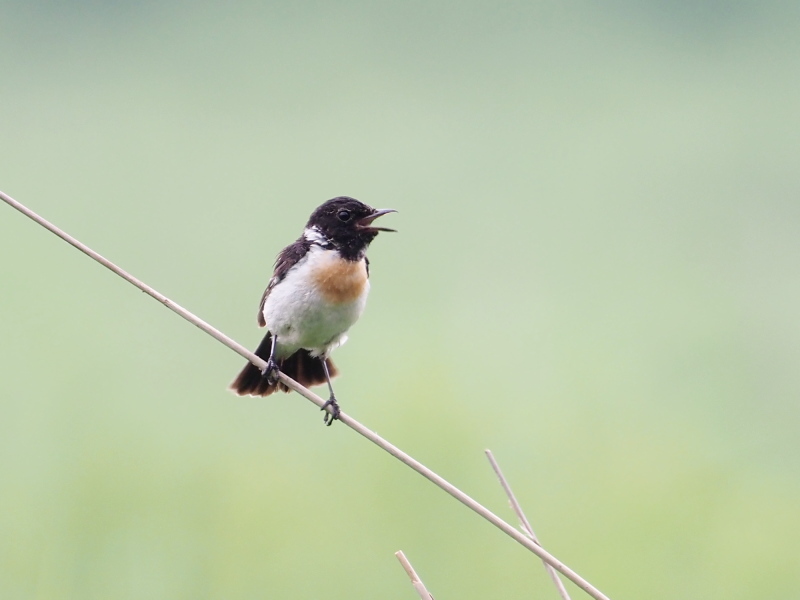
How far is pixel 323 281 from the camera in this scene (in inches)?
171

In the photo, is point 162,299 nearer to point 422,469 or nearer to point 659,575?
point 422,469

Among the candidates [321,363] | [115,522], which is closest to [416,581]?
[321,363]

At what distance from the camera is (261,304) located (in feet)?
16.1

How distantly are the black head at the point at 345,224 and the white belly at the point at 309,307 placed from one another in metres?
0.08

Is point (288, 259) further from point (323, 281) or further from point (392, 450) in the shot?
point (392, 450)

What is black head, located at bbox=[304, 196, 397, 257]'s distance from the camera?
14.4ft

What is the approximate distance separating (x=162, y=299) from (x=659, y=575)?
5465mm

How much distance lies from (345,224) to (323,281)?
30cm

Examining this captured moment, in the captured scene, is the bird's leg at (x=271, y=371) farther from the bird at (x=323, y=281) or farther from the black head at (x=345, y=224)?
the black head at (x=345, y=224)

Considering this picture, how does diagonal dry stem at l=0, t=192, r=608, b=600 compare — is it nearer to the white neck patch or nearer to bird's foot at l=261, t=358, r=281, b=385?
bird's foot at l=261, t=358, r=281, b=385

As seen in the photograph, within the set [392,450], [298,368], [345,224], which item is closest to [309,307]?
[345,224]

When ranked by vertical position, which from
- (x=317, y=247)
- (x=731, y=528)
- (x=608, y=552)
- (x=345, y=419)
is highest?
(x=317, y=247)

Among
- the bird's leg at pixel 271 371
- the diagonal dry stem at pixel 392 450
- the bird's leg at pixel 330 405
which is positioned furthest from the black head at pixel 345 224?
the diagonal dry stem at pixel 392 450

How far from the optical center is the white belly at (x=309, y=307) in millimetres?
4383
